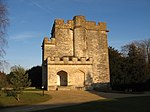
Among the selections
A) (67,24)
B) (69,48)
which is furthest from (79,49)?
(67,24)

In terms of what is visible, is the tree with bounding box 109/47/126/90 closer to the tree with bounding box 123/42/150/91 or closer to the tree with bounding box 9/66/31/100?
the tree with bounding box 123/42/150/91

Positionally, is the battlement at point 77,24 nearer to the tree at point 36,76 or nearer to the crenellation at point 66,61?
the crenellation at point 66,61

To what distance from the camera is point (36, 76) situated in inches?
1887

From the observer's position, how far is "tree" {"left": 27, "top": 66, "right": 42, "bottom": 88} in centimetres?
4708

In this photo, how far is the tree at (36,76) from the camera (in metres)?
47.1

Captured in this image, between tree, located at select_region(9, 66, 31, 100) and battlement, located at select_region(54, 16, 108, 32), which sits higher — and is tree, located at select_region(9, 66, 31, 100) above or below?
below

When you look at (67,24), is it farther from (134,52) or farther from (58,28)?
(134,52)

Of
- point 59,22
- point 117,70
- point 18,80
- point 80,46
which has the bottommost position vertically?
point 18,80

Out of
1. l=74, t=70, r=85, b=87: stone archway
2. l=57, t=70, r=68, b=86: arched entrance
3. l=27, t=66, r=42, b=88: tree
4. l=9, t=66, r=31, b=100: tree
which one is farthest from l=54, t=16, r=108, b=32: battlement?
l=9, t=66, r=31, b=100: tree

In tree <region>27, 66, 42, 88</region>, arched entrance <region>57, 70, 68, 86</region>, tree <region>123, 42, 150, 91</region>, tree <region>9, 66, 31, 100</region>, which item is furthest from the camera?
tree <region>27, 66, 42, 88</region>

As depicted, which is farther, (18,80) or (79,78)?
(79,78)

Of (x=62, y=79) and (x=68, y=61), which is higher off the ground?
(x=68, y=61)

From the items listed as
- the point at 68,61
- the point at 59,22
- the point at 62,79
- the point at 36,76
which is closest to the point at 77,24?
the point at 59,22

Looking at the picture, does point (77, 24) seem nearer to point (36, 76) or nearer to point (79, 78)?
point (79, 78)
